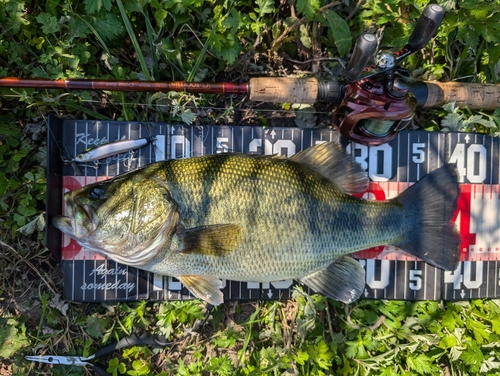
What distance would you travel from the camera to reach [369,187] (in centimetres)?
315

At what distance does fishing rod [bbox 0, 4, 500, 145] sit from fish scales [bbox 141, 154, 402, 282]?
534 mm

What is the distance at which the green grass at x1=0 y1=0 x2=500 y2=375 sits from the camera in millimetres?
2982

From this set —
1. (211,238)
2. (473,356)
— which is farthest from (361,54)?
(473,356)

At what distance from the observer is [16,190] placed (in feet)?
10.1

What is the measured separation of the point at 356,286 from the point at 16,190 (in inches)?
105

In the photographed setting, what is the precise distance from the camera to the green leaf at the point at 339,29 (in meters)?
3.02

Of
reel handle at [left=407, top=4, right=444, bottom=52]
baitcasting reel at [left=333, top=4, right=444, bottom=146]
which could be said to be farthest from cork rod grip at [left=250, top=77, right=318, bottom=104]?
reel handle at [left=407, top=4, right=444, bottom=52]

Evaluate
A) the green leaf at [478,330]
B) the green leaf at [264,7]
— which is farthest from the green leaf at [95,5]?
the green leaf at [478,330]

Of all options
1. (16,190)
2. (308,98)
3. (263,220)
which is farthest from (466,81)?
(16,190)

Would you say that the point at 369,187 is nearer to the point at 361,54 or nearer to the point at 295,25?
the point at 361,54

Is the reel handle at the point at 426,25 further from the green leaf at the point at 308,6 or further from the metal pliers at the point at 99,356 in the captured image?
the metal pliers at the point at 99,356

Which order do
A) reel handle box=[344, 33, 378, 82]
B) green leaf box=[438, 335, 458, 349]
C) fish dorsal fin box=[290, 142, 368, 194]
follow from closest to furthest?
reel handle box=[344, 33, 378, 82] → fish dorsal fin box=[290, 142, 368, 194] → green leaf box=[438, 335, 458, 349]

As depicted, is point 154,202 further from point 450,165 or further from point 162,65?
point 450,165

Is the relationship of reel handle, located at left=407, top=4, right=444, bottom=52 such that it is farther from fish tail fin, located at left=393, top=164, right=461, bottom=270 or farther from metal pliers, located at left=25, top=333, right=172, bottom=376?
metal pliers, located at left=25, top=333, right=172, bottom=376
